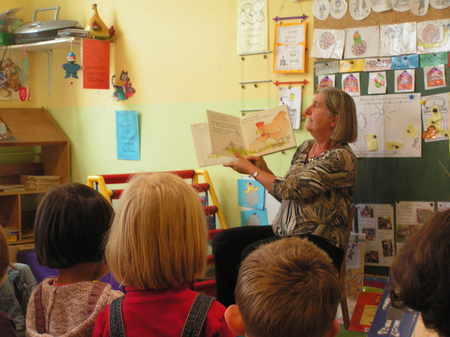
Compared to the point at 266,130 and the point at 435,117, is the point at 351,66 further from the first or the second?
the point at 266,130

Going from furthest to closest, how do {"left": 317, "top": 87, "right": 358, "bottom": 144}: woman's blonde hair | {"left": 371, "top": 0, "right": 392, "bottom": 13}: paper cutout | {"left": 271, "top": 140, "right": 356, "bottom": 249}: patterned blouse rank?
{"left": 371, "top": 0, "right": 392, "bottom": 13}: paper cutout < {"left": 317, "top": 87, "right": 358, "bottom": 144}: woman's blonde hair < {"left": 271, "top": 140, "right": 356, "bottom": 249}: patterned blouse

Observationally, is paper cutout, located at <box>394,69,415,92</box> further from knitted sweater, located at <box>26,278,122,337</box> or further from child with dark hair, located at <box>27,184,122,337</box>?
knitted sweater, located at <box>26,278,122,337</box>

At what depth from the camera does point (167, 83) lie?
13.1ft

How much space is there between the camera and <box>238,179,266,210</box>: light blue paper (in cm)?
355

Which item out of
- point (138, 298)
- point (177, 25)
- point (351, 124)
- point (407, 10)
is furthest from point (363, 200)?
point (138, 298)

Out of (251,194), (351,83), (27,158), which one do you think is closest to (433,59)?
(351,83)

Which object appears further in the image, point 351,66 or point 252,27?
point 252,27

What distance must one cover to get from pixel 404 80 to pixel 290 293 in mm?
2244

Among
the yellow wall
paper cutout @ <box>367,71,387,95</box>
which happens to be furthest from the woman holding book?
the yellow wall

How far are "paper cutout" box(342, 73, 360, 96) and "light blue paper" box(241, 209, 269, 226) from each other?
0.93 metres

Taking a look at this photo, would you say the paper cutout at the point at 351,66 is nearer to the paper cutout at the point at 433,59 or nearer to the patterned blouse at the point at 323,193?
the paper cutout at the point at 433,59

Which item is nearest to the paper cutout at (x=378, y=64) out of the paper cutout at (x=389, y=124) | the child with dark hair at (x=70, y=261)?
the paper cutout at (x=389, y=124)

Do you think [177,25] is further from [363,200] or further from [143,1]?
[363,200]

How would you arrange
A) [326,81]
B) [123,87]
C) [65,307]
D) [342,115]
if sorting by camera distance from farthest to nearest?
1. [123,87]
2. [326,81]
3. [342,115]
4. [65,307]
